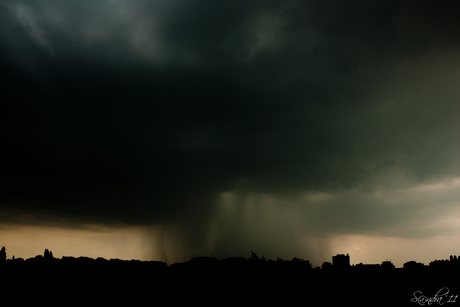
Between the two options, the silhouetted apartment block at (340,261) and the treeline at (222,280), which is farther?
the silhouetted apartment block at (340,261)

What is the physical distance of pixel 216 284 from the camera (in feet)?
197

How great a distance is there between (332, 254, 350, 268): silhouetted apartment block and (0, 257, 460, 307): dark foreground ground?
3.17 metres

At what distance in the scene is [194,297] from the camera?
57281 mm

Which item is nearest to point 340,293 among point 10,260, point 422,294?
point 422,294

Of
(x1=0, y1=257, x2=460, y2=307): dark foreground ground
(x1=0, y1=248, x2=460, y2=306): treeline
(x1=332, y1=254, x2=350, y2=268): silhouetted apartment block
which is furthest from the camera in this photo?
(x1=332, y1=254, x2=350, y2=268): silhouetted apartment block

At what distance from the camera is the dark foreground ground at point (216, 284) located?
1999 inches

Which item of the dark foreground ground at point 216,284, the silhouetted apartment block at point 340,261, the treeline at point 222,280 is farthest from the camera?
the silhouetted apartment block at point 340,261

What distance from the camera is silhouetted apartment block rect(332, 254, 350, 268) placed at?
2584 inches

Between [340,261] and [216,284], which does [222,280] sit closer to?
[216,284]

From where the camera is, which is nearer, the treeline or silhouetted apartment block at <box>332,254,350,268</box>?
the treeline

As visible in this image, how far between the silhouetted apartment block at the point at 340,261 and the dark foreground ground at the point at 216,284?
3.17 meters

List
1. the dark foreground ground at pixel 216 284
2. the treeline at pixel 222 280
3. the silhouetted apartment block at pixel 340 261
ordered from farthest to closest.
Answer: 1. the silhouetted apartment block at pixel 340 261
2. the treeline at pixel 222 280
3. the dark foreground ground at pixel 216 284

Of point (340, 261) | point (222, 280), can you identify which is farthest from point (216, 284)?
point (340, 261)

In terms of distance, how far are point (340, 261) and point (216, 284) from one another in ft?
89.4
